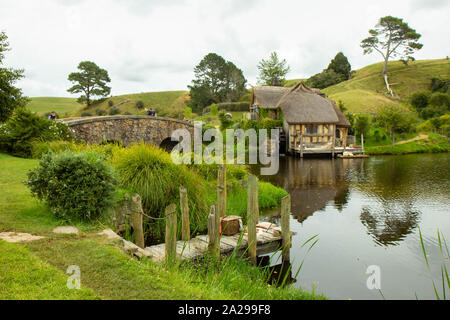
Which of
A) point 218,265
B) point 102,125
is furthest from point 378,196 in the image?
point 102,125

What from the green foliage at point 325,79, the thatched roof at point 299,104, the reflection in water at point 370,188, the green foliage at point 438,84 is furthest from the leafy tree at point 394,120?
Answer: the green foliage at point 325,79

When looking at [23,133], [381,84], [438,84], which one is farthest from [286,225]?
[381,84]

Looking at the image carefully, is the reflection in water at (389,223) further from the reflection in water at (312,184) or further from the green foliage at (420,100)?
the green foliage at (420,100)

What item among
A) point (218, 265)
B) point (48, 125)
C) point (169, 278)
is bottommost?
point (218, 265)

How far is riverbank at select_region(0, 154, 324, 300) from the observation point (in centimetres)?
392

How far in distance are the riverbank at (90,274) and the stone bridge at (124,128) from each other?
12776 mm

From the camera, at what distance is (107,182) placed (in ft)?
23.8

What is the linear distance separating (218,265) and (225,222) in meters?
1.83

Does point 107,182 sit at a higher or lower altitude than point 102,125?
lower

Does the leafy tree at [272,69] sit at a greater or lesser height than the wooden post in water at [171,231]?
greater

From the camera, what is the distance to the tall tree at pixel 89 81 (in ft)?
191

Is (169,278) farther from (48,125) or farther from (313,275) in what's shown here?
(48,125)

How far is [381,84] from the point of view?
65250 mm

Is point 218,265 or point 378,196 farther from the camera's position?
point 378,196
